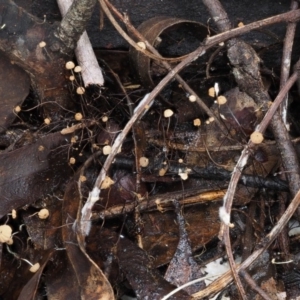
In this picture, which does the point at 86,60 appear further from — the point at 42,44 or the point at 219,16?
the point at 219,16

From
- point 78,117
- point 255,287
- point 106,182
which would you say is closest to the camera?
point 255,287

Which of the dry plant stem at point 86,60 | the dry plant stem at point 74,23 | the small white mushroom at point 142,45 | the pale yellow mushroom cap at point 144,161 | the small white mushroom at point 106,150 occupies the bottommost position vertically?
the pale yellow mushroom cap at point 144,161

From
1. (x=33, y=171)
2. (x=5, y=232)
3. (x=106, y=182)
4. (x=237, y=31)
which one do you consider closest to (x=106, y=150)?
(x=106, y=182)

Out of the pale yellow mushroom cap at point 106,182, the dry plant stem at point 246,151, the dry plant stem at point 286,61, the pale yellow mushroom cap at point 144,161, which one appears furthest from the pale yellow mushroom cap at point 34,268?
the dry plant stem at point 286,61

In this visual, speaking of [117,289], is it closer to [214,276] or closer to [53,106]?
[214,276]

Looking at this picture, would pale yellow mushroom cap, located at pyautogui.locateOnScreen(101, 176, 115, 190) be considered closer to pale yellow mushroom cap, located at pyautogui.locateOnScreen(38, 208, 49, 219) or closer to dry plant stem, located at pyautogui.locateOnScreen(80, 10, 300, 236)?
dry plant stem, located at pyautogui.locateOnScreen(80, 10, 300, 236)

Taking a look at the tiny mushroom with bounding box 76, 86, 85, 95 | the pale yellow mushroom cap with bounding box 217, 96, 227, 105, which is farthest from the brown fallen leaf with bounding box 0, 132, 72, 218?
the pale yellow mushroom cap with bounding box 217, 96, 227, 105

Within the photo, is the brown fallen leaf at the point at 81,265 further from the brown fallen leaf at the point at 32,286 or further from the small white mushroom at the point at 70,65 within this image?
the small white mushroom at the point at 70,65
